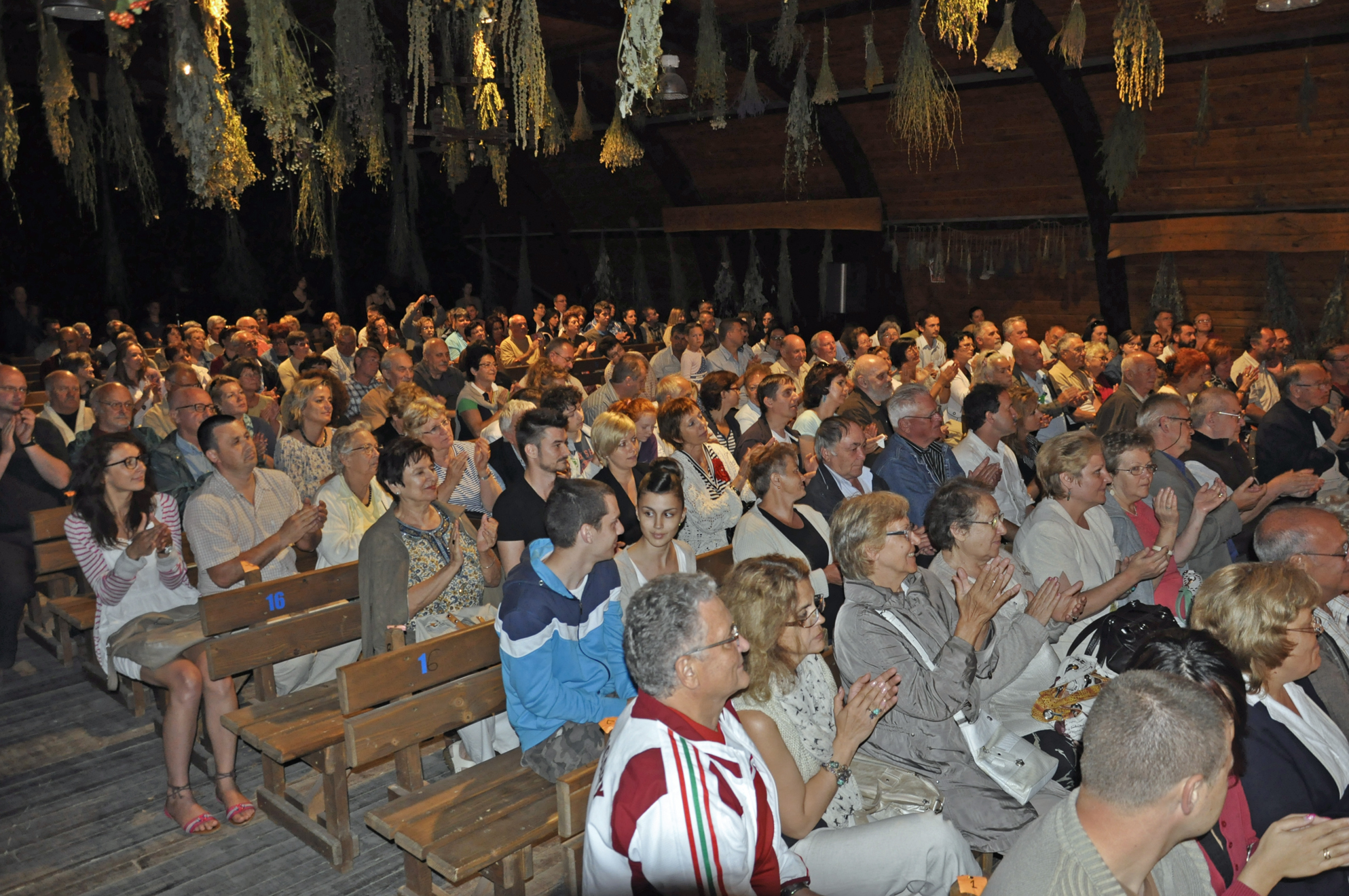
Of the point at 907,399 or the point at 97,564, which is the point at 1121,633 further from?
the point at 97,564

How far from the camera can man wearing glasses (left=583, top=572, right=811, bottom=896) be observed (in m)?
2.00

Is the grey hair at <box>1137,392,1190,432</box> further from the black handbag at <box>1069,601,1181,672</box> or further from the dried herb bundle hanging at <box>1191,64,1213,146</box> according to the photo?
the dried herb bundle hanging at <box>1191,64,1213,146</box>

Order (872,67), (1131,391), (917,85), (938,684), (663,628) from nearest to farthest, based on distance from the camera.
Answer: (663,628) < (938,684) < (917,85) < (1131,391) < (872,67)

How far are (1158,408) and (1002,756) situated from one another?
278 centimetres

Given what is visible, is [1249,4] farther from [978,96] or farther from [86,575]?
[86,575]

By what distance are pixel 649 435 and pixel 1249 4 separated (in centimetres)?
890

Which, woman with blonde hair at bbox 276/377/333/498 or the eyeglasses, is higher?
woman with blonde hair at bbox 276/377/333/498

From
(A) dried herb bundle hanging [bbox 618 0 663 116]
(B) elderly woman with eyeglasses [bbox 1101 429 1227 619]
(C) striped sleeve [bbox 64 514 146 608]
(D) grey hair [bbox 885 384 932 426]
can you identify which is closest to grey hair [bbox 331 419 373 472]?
(C) striped sleeve [bbox 64 514 146 608]

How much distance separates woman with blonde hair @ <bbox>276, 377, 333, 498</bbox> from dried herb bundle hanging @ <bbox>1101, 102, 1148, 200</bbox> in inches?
397

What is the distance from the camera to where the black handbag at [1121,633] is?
330 cm

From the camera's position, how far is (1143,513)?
178 inches

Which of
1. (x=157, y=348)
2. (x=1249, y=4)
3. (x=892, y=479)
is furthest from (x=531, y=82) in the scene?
(x=1249, y=4)

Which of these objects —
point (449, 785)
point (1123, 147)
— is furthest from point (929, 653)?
point (1123, 147)

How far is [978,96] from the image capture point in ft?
41.8
